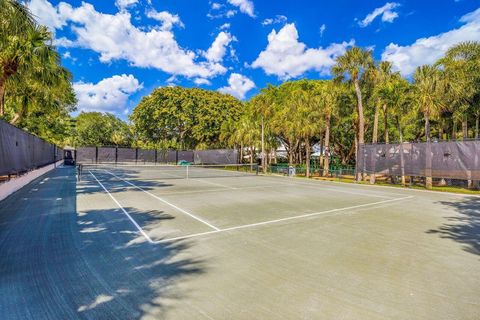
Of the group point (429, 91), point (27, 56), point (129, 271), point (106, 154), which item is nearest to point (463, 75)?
point (429, 91)

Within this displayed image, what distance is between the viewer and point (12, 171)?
10.8 meters

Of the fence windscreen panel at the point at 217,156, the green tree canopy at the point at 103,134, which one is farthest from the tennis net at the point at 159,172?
the green tree canopy at the point at 103,134

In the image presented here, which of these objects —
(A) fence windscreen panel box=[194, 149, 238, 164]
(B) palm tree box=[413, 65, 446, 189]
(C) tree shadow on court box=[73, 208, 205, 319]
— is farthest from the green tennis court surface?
(A) fence windscreen panel box=[194, 149, 238, 164]

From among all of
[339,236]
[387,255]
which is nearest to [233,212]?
[339,236]

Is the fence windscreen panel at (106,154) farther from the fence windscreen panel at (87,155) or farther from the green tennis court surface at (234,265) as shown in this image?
the green tennis court surface at (234,265)

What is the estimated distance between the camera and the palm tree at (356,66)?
Result: 22984 mm

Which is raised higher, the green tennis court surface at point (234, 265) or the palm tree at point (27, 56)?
the palm tree at point (27, 56)

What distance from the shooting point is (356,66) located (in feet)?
76.6

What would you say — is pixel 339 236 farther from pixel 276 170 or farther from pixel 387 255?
pixel 276 170

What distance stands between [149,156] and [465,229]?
4819cm

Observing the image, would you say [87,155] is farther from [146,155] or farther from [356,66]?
[356,66]

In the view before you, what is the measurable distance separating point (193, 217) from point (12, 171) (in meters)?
8.18

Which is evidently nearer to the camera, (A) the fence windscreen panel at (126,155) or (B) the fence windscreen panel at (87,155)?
(B) the fence windscreen panel at (87,155)

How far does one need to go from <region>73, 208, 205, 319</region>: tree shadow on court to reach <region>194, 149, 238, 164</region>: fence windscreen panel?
32545 millimetres
